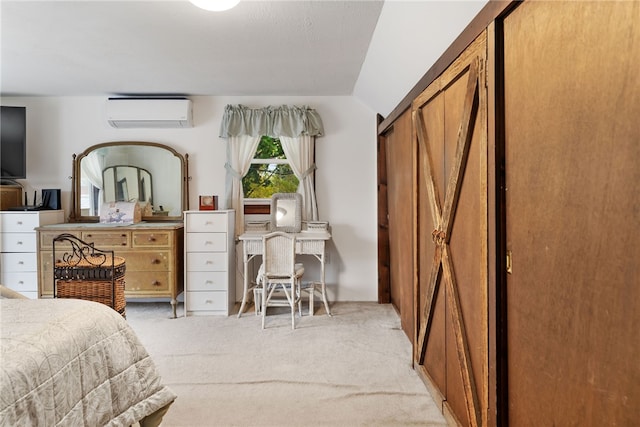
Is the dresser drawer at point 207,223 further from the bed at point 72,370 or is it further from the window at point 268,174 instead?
the bed at point 72,370

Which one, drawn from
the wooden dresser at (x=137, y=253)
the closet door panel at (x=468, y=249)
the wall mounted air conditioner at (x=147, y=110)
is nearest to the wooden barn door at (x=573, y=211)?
the closet door panel at (x=468, y=249)

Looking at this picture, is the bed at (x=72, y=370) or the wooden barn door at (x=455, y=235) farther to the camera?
the wooden barn door at (x=455, y=235)

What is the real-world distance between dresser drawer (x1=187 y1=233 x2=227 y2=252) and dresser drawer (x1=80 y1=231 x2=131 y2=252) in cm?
59

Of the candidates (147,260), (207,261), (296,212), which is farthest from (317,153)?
(147,260)

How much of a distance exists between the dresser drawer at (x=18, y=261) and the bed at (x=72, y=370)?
258 centimetres

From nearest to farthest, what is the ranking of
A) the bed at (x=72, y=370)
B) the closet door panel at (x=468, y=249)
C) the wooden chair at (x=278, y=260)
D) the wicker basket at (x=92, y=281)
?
the bed at (x=72, y=370), the closet door panel at (x=468, y=249), the wicker basket at (x=92, y=281), the wooden chair at (x=278, y=260)

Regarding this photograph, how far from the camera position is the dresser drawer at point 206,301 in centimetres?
389

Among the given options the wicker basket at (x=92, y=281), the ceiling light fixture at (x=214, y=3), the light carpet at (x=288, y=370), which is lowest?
the light carpet at (x=288, y=370)

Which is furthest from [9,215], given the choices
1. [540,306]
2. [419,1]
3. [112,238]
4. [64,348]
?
[540,306]

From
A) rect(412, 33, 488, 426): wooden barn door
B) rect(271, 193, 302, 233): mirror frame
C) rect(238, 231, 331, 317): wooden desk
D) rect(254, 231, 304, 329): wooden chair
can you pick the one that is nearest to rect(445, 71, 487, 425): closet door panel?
rect(412, 33, 488, 426): wooden barn door

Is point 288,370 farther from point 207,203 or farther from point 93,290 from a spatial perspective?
point 207,203

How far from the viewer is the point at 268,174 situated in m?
4.34

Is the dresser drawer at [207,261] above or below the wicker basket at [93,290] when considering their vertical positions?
above

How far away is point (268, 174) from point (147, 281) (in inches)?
64.8
